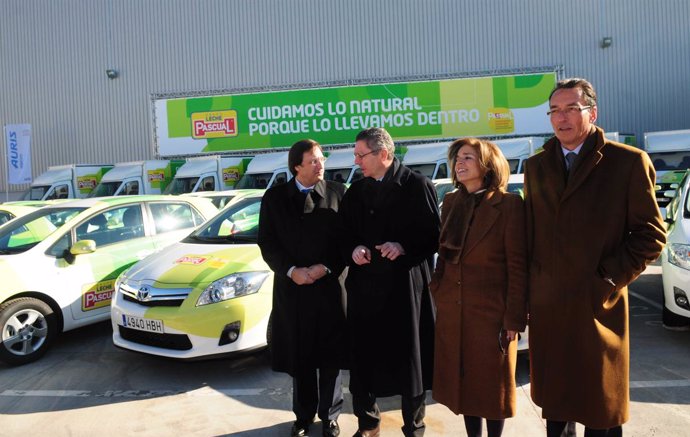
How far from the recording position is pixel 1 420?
3590 mm

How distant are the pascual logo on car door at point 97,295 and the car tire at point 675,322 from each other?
5.30 meters

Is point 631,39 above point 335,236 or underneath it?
above

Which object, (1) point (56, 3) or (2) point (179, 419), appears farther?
(1) point (56, 3)

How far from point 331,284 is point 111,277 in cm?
312

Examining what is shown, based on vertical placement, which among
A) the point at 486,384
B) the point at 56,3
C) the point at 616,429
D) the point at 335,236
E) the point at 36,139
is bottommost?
the point at 616,429

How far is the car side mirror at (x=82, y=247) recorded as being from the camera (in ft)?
16.1

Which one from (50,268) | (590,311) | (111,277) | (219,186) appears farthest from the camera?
(219,186)

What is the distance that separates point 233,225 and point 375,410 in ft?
8.88

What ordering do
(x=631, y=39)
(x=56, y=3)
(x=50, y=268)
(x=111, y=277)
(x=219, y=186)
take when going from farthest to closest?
1. (x=56, y=3)
2. (x=631, y=39)
3. (x=219, y=186)
4. (x=111, y=277)
5. (x=50, y=268)

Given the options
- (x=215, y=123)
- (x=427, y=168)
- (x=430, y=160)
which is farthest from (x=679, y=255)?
(x=215, y=123)

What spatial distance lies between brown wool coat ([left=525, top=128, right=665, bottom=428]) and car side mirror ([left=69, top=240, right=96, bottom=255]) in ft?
13.5

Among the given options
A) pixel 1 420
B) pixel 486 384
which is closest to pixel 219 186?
pixel 1 420

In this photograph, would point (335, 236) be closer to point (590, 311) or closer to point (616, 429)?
point (590, 311)

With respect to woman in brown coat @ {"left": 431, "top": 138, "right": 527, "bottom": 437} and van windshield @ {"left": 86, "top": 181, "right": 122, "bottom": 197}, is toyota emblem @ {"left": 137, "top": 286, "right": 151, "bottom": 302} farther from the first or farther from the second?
van windshield @ {"left": 86, "top": 181, "right": 122, "bottom": 197}
